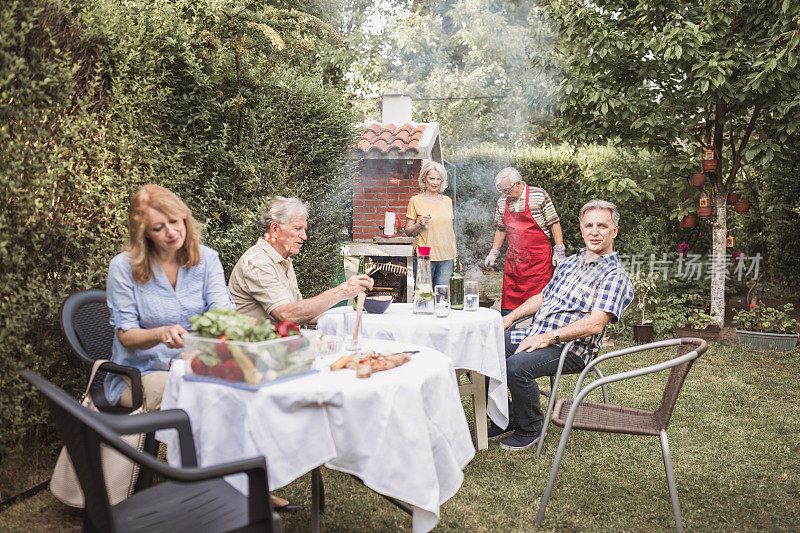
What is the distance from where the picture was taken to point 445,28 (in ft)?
74.1

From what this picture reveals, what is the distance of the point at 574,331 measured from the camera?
3.72 meters

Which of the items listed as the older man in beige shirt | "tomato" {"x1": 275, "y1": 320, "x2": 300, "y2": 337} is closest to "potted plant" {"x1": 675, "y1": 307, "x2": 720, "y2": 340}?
the older man in beige shirt

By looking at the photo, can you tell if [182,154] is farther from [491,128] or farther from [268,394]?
[491,128]

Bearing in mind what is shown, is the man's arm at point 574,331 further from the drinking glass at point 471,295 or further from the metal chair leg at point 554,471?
the metal chair leg at point 554,471

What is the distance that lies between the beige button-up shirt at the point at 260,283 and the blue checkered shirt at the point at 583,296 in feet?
5.45

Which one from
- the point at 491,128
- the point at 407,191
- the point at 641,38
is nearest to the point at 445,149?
the point at 491,128

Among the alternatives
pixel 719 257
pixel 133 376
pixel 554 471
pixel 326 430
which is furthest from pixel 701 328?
pixel 133 376

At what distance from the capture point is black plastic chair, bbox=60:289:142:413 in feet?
9.05

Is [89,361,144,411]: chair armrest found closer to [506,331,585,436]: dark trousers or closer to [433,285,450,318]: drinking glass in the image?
[433,285,450,318]: drinking glass

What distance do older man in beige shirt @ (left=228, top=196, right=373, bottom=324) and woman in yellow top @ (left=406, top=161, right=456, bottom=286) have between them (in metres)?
2.81

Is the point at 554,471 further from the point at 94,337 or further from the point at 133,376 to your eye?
the point at 94,337

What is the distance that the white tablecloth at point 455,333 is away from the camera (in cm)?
355

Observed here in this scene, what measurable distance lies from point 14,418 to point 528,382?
283cm

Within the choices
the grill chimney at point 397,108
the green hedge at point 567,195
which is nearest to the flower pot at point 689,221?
the green hedge at point 567,195
